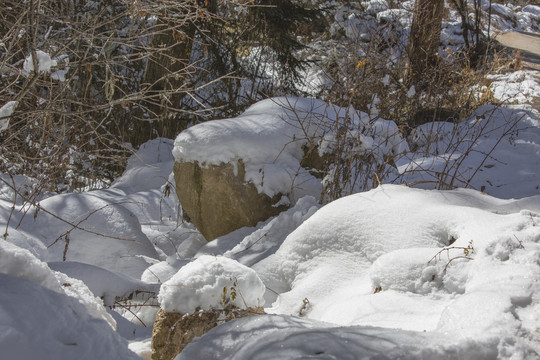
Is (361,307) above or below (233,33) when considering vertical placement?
below

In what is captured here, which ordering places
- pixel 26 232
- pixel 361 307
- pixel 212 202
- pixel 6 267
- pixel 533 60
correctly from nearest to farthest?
pixel 6 267
pixel 361 307
pixel 26 232
pixel 212 202
pixel 533 60

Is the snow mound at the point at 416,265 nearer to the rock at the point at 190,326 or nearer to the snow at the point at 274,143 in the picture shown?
the rock at the point at 190,326

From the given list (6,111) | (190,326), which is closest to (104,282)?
(190,326)

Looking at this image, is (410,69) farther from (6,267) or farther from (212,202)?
(6,267)

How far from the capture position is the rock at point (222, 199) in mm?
4289

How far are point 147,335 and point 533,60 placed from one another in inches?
468

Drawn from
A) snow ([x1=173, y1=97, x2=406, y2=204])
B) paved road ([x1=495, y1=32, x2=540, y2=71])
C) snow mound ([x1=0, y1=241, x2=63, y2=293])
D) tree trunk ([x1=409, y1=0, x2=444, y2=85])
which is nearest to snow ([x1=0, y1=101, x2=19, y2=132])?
snow mound ([x1=0, y1=241, x2=63, y2=293])

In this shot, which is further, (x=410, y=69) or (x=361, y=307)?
(x=410, y=69)

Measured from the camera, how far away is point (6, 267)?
1384 millimetres

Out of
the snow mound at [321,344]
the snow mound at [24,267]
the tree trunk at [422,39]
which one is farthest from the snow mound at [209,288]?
the tree trunk at [422,39]

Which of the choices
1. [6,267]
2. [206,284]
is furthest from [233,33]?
[6,267]

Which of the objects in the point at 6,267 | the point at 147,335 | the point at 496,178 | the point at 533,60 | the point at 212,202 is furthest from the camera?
the point at 533,60

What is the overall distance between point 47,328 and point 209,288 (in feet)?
3.93

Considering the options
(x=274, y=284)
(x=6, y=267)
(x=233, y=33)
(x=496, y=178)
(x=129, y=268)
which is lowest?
(x=129, y=268)
